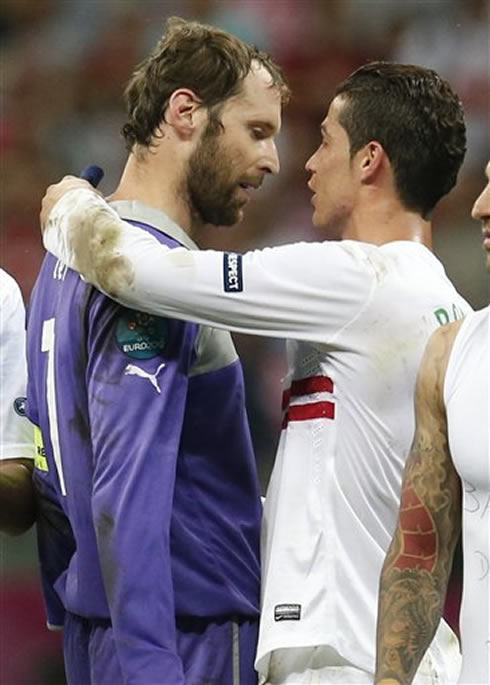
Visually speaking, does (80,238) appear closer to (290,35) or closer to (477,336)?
(477,336)

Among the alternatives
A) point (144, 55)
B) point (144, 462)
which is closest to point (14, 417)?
point (144, 462)

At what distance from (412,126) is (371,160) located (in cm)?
9

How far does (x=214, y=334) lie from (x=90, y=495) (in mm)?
307

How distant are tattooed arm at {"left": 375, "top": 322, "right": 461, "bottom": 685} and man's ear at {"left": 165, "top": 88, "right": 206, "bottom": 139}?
592 mm

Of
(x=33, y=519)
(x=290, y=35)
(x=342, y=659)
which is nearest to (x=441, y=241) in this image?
(x=290, y=35)

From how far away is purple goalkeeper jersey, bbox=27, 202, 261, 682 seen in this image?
225 centimetres

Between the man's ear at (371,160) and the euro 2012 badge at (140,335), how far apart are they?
45 centimetres

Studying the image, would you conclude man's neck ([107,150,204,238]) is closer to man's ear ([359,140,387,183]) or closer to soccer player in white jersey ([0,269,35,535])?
man's ear ([359,140,387,183])

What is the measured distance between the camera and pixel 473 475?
2.05m

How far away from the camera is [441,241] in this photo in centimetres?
440

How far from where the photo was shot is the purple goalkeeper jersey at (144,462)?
7.37ft

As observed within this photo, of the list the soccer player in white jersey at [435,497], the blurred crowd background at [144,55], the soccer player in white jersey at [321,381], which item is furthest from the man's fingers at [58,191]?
the blurred crowd background at [144,55]

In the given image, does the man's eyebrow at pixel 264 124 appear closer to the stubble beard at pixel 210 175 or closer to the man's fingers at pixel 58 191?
the stubble beard at pixel 210 175

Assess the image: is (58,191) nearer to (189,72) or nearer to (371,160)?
(189,72)
